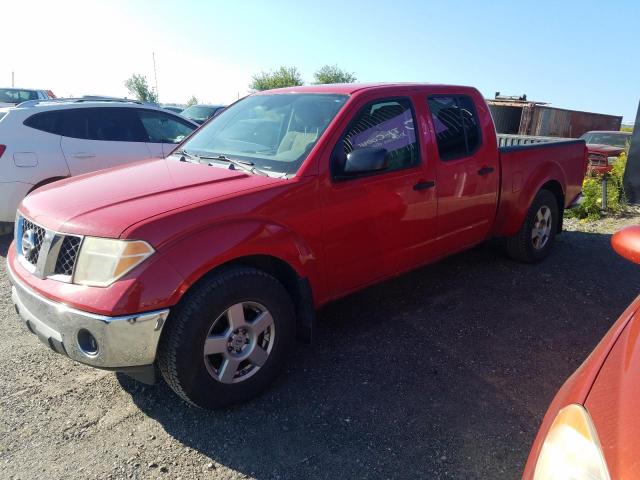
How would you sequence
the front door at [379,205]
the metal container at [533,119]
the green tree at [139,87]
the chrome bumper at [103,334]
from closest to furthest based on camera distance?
1. the chrome bumper at [103,334]
2. the front door at [379,205]
3. the metal container at [533,119]
4. the green tree at [139,87]

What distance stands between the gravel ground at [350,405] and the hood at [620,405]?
3.71 ft

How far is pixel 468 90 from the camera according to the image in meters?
4.45

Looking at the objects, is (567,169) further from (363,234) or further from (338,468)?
(338,468)

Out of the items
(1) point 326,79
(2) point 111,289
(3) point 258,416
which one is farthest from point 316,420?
(1) point 326,79

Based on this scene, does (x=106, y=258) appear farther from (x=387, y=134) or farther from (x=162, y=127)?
(x=162, y=127)

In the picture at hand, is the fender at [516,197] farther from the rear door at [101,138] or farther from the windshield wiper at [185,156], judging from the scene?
the rear door at [101,138]

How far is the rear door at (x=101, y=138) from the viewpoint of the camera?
602 centimetres

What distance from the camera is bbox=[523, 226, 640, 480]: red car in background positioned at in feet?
3.94

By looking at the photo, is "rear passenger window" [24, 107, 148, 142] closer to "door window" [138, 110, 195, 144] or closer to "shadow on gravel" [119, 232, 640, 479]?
"door window" [138, 110, 195, 144]

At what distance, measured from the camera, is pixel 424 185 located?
369 centimetres

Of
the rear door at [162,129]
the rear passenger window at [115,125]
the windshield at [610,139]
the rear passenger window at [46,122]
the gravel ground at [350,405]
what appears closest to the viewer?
the gravel ground at [350,405]

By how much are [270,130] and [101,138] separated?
3.74 meters

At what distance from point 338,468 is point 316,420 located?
0.38 meters

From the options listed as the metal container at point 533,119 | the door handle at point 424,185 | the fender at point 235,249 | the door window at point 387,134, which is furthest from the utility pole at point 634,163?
the metal container at point 533,119
